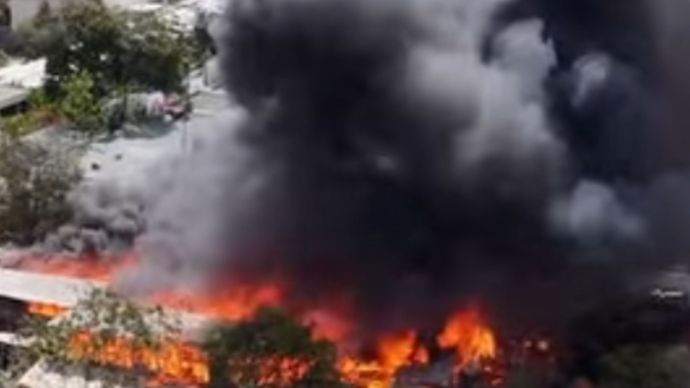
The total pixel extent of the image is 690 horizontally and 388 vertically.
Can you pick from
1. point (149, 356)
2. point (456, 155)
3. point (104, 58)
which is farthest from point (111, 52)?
point (149, 356)

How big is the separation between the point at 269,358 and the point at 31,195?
920 centimetres

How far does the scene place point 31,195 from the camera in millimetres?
24406

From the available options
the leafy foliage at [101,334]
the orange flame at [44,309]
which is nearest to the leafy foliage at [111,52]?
the orange flame at [44,309]

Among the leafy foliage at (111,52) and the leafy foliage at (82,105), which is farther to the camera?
the leafy foliage at (111,52)

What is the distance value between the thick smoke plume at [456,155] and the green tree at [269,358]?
120 inches

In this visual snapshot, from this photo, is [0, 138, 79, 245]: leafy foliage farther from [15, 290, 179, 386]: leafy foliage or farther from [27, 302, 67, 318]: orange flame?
[15, 290, 179, 386]: leafy foliage

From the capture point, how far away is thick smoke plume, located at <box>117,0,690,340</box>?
1978 centimetres

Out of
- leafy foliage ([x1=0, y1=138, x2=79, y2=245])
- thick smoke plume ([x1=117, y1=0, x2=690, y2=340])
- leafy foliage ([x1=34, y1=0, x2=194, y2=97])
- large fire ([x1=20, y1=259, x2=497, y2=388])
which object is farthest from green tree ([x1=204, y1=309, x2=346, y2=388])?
leafy foliage ([x1=34, y1=0, x2=194, y2=97])

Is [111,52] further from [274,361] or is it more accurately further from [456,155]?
[274,361]

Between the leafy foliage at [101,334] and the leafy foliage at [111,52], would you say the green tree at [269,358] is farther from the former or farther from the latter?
the leafy foliage at [111,52]

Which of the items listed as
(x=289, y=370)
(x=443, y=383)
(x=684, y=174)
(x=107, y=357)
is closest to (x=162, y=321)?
(x=107, y=357)

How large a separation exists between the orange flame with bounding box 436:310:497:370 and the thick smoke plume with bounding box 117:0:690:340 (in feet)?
0.72

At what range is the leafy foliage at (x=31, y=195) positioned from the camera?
24.3m

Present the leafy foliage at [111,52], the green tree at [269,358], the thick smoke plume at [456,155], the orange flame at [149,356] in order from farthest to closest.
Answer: the leafy foliage at [111,52] < the thick smoke plume at [456,155] < the orange flame at [149,356] < the green tree at [269,358]
